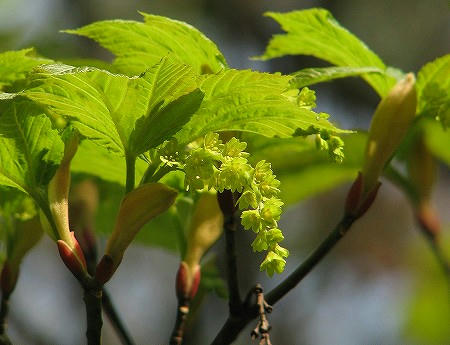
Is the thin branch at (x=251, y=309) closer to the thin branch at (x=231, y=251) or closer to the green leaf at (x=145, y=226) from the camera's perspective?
the thin branch at (x=231, y=251)

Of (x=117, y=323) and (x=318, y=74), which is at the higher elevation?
(x=318, y=74)

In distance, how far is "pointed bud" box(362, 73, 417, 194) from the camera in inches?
46.0

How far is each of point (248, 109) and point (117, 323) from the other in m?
0.58

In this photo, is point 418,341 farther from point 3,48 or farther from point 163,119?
point 163,119

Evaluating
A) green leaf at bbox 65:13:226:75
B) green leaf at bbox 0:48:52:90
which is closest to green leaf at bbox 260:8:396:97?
green leaf at bbox 65:13:226:75

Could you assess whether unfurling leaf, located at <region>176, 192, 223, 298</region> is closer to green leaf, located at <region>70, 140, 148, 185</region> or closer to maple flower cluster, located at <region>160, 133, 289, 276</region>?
green leaf, located at <region>70, 140, 148, 185</region>

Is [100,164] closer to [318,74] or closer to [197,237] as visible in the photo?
[197,237]

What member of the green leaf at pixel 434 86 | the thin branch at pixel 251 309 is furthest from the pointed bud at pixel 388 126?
the thin branch at pixel 251 309

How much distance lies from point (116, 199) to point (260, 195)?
79 centimetres

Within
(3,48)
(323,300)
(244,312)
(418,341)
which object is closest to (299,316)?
(323,300)

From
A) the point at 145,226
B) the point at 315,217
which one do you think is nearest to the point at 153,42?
the point at 145,226

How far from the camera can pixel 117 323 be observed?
139 cm

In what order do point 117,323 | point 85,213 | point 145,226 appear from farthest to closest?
point 145,226, point 85,213, point 117,323

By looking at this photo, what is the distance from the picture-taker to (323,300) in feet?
16.4
